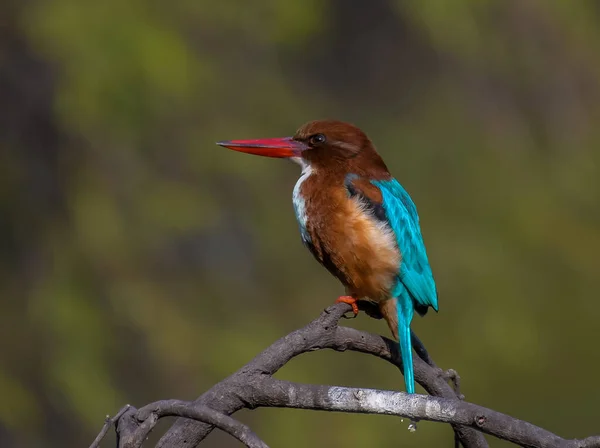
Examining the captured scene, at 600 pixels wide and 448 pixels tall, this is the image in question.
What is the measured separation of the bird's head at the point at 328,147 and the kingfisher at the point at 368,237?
0.8 inches

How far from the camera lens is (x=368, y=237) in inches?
99.6

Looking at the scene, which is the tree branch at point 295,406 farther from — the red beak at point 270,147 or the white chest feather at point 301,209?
the red beak at point 270,147

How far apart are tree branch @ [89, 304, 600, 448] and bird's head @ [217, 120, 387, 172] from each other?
82 centimetres

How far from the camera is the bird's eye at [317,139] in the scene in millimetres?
2775

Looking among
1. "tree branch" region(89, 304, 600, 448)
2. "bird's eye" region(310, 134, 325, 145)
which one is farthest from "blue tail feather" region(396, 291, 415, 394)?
"bird's eye" region(310, 134, 325, 145)

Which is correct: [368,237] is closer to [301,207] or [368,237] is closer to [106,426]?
[301,207]

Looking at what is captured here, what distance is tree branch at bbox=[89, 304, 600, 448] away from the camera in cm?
156

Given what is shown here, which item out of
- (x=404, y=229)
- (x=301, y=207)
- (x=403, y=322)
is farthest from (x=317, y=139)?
(x=403, y=322)

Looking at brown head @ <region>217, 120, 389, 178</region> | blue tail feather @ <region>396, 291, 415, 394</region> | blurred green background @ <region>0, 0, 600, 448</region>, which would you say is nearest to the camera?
blue tail feather @ <region>396, 291, 415, 394</region>

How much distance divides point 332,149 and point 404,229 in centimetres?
31

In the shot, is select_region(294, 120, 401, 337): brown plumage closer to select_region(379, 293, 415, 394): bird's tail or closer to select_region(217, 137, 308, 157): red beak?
select_region(379, 293, 415, 394): bird's tail

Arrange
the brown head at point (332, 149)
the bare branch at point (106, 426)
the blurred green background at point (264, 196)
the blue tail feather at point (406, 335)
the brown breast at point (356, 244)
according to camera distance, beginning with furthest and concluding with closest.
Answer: the blurred green background at point (264, 196)
the brown head at point (332, 149)
the brown breast at point (356, 244)
the blue tail feather at point (406, 335)
the bare branch at point (106, 426)

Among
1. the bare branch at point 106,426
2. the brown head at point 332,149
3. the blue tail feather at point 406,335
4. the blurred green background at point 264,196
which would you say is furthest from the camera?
the blurred green background at point 264,196

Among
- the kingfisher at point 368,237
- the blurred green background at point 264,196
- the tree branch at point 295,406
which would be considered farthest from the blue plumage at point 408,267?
the blurred green background at point 264,196
